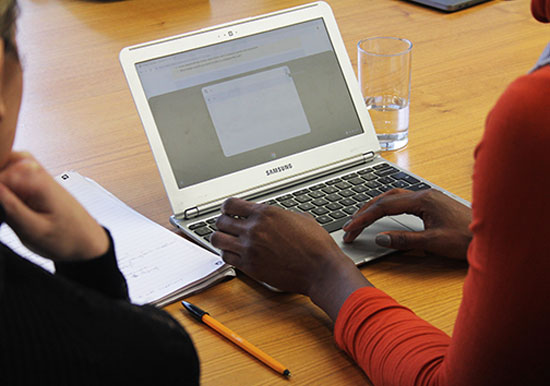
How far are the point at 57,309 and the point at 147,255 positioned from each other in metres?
0.40

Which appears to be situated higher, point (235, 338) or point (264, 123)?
point (264, 123)

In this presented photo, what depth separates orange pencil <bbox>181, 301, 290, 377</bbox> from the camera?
0.76 metres

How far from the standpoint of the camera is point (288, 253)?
0.88 metres

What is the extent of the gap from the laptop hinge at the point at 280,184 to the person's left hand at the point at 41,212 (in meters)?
0.41

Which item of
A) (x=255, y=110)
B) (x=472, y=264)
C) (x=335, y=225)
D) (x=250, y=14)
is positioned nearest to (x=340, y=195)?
(x=335, y=225)

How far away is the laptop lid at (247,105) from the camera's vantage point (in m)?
1.03

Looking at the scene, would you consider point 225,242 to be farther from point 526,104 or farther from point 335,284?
point 526,104

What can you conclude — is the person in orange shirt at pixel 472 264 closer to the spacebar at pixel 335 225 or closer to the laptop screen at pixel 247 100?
the spacebar at pixel 335 225

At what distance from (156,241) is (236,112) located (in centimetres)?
25

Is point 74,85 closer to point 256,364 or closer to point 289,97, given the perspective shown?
point 289,97

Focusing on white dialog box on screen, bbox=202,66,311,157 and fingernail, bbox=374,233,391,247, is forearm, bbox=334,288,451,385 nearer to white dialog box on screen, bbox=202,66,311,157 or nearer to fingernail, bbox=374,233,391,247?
fingernail, bbox=374,233,391,247

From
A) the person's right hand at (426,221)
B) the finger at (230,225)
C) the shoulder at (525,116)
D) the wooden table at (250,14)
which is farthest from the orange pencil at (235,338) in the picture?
the shoulder at (525,116)

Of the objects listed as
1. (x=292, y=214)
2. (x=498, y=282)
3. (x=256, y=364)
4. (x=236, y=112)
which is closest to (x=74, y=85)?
(x=236, y=112)

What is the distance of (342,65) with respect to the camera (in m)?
1.17
